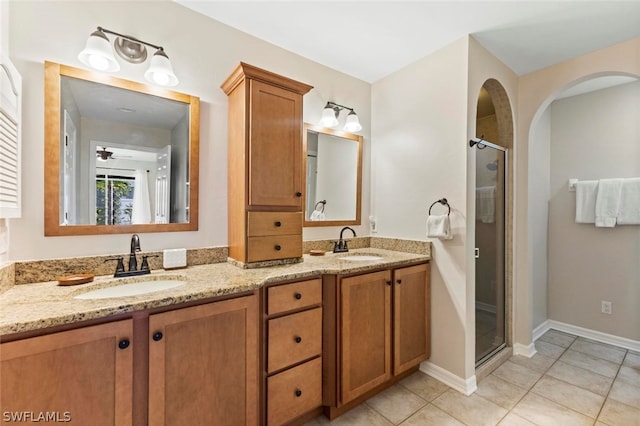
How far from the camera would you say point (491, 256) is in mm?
2488

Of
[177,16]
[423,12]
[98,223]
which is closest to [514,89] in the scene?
[423,12]

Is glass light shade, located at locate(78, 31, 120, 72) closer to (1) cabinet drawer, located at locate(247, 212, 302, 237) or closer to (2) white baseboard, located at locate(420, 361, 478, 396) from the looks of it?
(1) cabinet drawer, located at locate(247, 212, 302, 237)

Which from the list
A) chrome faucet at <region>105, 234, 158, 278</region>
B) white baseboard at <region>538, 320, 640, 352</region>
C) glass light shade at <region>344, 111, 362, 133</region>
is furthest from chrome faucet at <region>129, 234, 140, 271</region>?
white baseboard at <region>538, 320, 640, 352</region>

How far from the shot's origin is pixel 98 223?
4.78 feet

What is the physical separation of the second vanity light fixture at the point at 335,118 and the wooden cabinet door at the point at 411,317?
1.30 metres

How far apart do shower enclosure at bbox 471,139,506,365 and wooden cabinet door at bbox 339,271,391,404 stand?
1025 mm

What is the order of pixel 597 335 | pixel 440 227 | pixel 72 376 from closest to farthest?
pixel 72 376 → pixel 440 227 → pixel 597 335

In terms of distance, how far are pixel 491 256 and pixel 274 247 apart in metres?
2.00

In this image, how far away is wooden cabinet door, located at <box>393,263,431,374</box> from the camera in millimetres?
1919

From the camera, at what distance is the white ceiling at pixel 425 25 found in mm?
1708

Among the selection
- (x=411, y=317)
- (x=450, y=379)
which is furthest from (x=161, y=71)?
(x=450, y=379)

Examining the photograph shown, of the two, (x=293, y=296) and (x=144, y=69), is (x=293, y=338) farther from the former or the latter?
(x=144, y=69)

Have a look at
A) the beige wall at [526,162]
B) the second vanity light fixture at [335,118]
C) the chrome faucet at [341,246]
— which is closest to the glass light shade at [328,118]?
the second vanity light fixture at [335,118]

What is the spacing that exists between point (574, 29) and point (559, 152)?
4.97 feet
